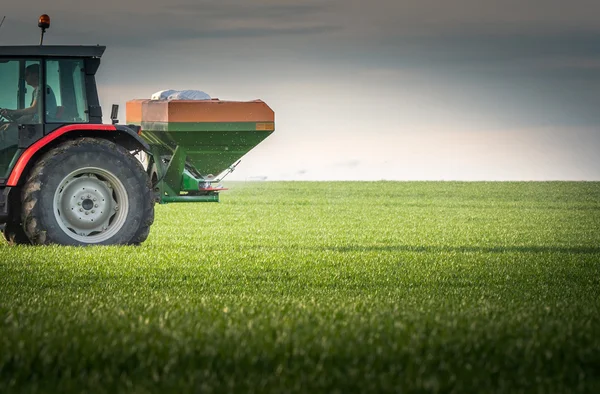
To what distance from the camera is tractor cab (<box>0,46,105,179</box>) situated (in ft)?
42.8

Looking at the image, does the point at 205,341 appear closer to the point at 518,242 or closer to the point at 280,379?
the point at 280,379

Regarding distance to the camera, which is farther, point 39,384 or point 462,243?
point 462,243

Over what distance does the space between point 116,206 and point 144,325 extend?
7.36 metres

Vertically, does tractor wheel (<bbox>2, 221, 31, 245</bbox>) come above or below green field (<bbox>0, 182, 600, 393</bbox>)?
above

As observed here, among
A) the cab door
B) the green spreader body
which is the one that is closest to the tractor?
the cab door

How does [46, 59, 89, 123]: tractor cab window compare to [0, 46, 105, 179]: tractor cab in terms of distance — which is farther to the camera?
[46, 59, 89, 123]: tractor cab window

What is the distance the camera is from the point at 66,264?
1143 centimetres

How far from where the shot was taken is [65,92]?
13.3 m

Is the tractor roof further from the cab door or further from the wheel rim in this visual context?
the wheel rim

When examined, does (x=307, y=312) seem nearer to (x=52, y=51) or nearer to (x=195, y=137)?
(x=52, y=51)

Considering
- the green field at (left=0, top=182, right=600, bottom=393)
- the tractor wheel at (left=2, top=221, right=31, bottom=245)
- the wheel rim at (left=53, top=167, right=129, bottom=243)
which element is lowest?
the green field at (left=0, top=182, right=600, bottom=393)

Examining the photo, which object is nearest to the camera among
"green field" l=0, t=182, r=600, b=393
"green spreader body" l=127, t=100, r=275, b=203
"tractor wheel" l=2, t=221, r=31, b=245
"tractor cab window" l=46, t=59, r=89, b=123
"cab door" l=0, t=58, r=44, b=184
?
"green field" l=0, t=182, r=600, b=393

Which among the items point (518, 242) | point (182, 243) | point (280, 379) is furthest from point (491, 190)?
point (280, 379)

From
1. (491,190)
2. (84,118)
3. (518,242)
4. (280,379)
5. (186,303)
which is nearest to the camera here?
(280,379)
